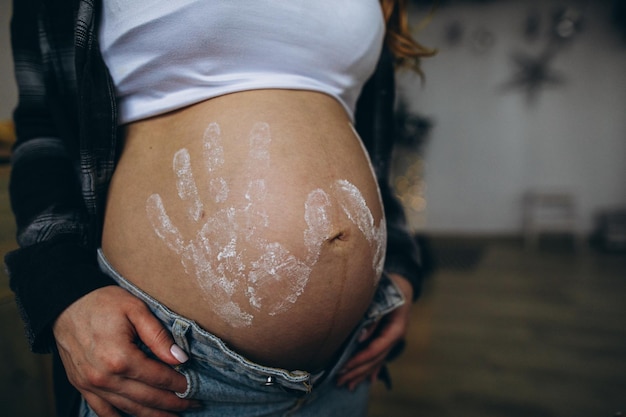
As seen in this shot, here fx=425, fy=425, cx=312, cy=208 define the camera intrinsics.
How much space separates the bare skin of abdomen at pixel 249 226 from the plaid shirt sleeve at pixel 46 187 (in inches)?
1.8

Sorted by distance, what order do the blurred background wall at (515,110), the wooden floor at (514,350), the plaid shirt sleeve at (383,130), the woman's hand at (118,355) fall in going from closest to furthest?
the woman's hand at (118,355), the plaid shirt sleeve at (383,130), the wooden floor at (514,350), the blurred background wall at (515,110)

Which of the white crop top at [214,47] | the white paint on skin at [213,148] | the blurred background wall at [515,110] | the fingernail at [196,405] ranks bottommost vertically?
the blurred background wall at [515,110]

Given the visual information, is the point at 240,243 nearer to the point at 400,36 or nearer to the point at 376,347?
the point at 376,347

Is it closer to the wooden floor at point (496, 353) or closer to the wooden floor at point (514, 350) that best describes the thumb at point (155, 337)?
the wooden floor at point (496, 353)

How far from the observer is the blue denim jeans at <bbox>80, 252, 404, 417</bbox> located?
46 cm

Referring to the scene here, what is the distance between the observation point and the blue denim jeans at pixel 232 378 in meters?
0.46

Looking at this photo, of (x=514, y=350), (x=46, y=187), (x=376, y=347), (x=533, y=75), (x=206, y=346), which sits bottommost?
(x=514, y=350)

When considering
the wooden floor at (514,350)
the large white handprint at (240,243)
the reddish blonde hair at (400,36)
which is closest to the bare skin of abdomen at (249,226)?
the large white handprint at (240,243)

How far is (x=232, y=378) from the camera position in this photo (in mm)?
476

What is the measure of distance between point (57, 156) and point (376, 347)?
0.50 metres

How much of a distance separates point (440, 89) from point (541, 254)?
92.2 inches

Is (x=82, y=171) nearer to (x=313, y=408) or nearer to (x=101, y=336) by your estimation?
(x=101, y=336)

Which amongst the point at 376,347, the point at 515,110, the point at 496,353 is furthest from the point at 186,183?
the point at 515,110

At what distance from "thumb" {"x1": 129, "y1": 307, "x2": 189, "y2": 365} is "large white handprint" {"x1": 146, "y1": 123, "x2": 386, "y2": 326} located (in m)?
0.06
